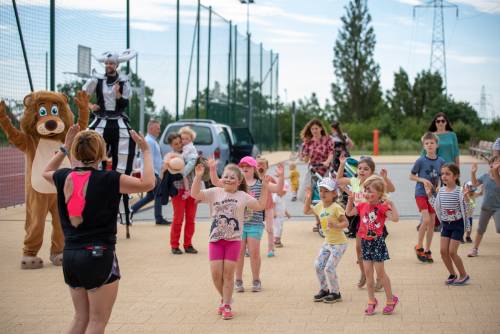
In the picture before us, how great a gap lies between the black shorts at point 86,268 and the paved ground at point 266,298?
1741 millimetres

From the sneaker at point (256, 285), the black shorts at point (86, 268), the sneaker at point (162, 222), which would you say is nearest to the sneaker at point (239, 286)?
the sneaker at point (256, 285)

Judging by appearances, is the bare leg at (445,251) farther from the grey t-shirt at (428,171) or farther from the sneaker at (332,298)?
the grey t-shirt at (428,171)

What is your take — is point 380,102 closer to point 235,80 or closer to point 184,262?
point 235,80

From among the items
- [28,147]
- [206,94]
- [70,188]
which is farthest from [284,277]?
[206,94]

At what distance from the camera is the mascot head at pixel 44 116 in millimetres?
9789

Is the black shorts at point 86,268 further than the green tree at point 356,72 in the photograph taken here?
No

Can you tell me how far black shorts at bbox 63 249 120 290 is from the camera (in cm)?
519

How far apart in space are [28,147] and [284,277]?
3448mm

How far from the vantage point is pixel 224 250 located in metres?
7.40

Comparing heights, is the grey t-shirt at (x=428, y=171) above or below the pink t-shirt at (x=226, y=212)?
above

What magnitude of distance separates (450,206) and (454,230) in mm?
264

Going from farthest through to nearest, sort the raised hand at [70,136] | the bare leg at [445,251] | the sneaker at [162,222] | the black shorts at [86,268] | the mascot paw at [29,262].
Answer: the sneaker at [162,222]
the mascot paw at [29,262]
the bare leg at [445,251]
the raised hand at [70,136]
the black shorts at [86,268]

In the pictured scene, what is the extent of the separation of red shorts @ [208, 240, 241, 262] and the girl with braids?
81.0 inches

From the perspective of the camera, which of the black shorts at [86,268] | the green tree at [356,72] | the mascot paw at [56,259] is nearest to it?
the black shorts at [86,268]
